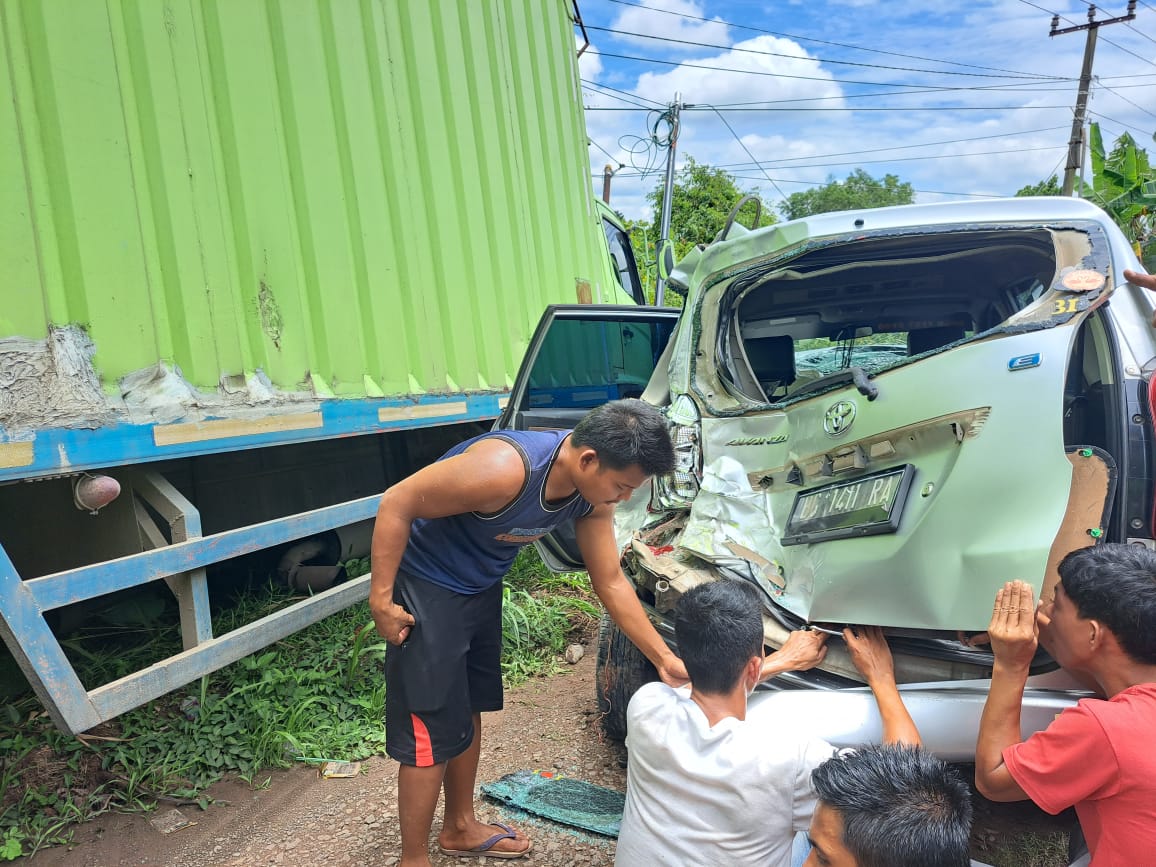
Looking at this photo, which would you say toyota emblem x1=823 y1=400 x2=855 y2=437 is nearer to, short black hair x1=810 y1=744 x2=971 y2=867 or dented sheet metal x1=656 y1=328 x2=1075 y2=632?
dented sheet metal x1=656 y1=328 x2=1075 y2=632

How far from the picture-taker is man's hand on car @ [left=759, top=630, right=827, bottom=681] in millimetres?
1907

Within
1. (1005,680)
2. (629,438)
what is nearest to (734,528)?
(629,438)

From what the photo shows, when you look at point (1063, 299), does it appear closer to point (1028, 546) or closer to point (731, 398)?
point (1028, 546)

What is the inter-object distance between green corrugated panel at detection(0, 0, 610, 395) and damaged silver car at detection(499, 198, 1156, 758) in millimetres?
776

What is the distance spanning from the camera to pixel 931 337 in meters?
3.45

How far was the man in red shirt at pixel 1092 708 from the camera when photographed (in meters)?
1.33

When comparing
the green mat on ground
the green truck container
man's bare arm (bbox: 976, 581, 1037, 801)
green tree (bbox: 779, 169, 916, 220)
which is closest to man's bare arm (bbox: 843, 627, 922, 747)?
man's bare arm (bbox: 976, 581, 1037, 801)

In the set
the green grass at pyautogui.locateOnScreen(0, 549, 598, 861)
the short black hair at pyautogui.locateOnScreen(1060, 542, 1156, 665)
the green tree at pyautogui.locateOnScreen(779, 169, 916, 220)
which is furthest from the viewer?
the green tree at pyautogui.locateOnScreen(779, 169, 916, 220)

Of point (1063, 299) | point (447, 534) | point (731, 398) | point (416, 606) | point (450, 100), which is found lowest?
point (416, 606)

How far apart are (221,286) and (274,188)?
46 cm

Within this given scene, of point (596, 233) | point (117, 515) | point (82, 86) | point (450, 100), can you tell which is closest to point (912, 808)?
point (117, 515)

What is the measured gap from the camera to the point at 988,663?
1792 mm

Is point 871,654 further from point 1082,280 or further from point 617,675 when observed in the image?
point 1082,280

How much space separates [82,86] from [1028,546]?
270 cm
